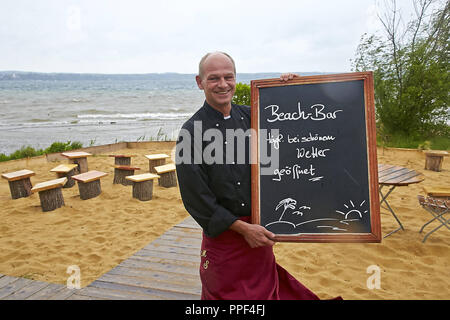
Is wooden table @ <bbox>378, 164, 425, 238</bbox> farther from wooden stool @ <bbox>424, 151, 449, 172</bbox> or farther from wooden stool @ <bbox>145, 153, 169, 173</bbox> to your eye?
wooden stool @ <bbox>145, 153, 169, 173</bbox>

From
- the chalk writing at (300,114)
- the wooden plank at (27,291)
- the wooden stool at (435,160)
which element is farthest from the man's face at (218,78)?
the wooden stool at (435,160)

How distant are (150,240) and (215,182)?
283cm

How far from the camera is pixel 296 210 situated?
1.80 meters

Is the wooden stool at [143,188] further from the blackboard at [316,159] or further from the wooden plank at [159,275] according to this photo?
the blackboard at [316,159]

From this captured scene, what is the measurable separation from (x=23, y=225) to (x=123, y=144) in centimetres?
635

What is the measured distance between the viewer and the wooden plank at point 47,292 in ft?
8.56

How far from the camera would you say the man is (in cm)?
168

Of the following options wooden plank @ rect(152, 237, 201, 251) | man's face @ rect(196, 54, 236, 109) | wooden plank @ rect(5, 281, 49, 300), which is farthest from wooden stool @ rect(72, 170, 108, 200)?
man's face @ rect(196, 54, 236, 109)

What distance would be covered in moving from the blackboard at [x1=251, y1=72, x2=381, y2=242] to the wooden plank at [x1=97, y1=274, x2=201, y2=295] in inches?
54.1

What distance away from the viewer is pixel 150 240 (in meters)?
4.21

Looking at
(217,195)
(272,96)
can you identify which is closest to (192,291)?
(217,195)

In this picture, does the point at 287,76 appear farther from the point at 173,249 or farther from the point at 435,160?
the point at 435,160
